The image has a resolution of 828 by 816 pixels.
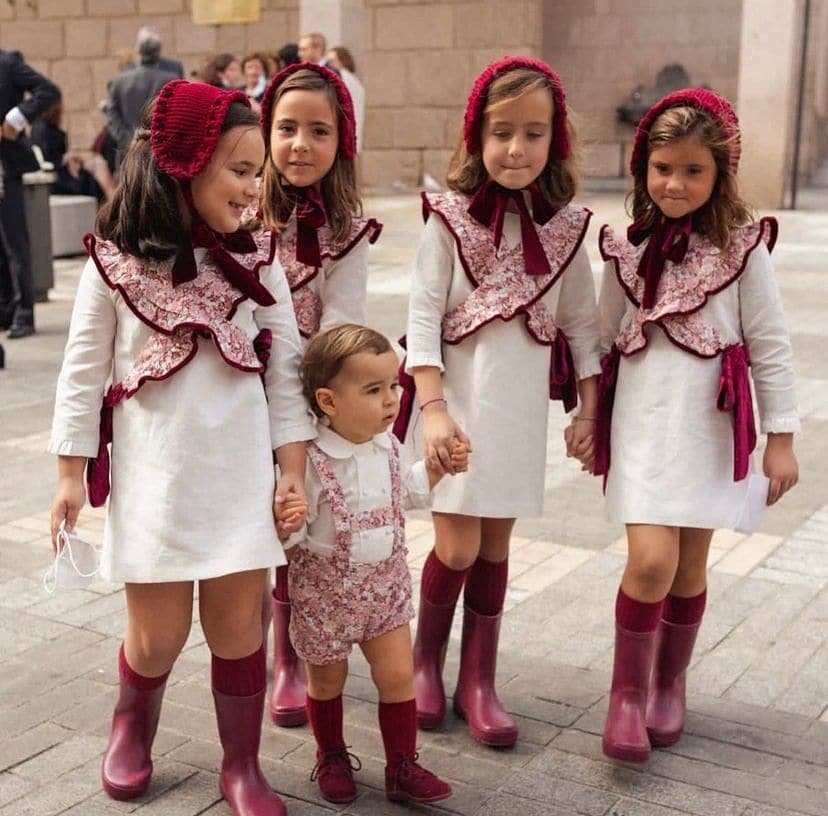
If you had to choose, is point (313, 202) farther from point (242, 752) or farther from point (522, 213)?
point (242, 752)

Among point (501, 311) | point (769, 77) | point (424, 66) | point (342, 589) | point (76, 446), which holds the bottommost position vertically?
point (342, 589)

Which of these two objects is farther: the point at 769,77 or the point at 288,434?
the point at 769,77

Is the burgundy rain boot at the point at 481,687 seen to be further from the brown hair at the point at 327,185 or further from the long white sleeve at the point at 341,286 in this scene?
the brown hair at the point at 327,185

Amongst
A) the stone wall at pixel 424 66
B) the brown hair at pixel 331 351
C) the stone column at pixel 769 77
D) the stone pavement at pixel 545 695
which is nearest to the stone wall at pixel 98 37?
the stone wall at pixel 424 66

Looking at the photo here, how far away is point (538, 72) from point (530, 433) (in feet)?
2.62

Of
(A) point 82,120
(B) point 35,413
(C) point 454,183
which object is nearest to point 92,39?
(A) point 82,120

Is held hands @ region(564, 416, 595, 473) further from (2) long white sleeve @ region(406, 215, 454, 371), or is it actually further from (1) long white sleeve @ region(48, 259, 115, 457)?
(1) long white sleeve @ region(48, 259, 115, 457)

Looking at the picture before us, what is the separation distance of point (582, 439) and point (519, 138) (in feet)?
2.25

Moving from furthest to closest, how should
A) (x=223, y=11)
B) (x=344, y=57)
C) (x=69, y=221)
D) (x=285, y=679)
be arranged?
(x=223, y=11) → (x=344, y=57) → (x=69, y=221) → (x=285, y=679)

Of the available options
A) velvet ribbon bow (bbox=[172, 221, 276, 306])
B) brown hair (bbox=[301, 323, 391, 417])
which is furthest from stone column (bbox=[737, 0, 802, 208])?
velvet ribbon bow (bbox=[172, 221, 276, 306])

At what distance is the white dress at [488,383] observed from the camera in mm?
2990

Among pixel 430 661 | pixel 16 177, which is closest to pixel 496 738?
pixel 430 661

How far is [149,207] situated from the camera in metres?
2.54

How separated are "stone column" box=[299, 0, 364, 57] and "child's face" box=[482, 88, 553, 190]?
11.4 m
